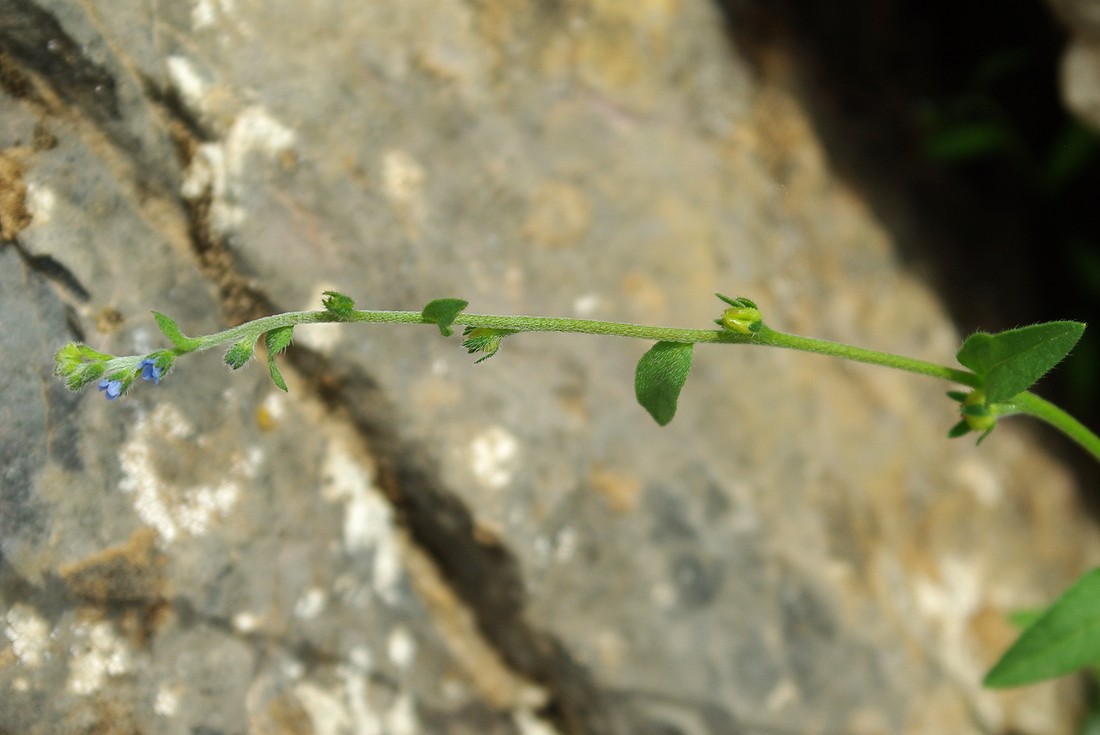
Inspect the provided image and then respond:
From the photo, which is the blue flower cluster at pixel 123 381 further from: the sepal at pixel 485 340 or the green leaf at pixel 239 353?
the sepal at pixel 485 340

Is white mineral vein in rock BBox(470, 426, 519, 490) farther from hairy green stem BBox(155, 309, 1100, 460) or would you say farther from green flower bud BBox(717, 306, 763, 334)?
green flower bud BBox(717, 306, 763, 334)

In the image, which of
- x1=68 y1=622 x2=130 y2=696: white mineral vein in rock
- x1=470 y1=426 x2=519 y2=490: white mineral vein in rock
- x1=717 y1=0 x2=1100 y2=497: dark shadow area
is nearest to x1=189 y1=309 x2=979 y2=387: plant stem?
x1=68 y1=622 x2=130 y2=696: white mineral vein in rock

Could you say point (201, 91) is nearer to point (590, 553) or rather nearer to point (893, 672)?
point (590, 553)

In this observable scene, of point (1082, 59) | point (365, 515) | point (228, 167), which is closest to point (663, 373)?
point (365, 515)

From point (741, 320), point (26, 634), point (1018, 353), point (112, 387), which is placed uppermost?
point (1018, 353)

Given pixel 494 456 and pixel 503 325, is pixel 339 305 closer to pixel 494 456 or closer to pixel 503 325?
pixel 503 325

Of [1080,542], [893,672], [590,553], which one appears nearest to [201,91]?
[590,553]

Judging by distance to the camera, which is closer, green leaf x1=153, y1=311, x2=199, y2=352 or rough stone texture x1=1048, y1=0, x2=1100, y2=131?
green leaf x1=153, y1=311, x2=199, y2=352
